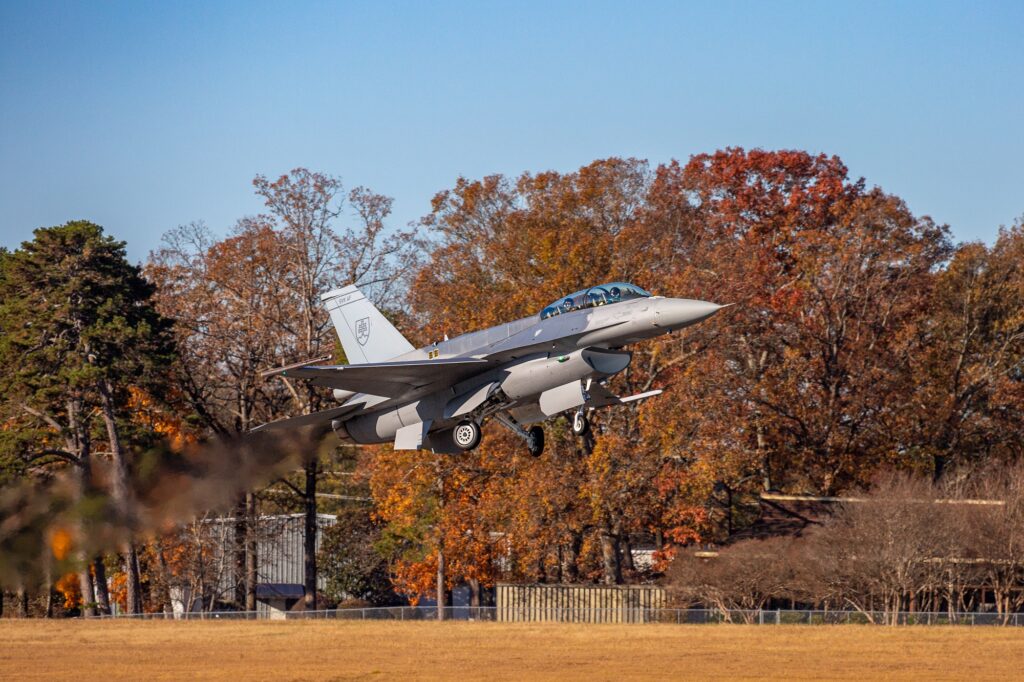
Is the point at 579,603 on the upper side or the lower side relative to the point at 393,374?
lower

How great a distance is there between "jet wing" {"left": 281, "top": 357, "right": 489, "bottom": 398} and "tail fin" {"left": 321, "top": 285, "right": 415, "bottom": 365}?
150 inches

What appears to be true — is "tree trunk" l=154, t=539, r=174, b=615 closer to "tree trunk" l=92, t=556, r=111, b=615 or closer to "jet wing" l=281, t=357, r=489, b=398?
"tree trunk" l=92, t=556, r=111, b=615

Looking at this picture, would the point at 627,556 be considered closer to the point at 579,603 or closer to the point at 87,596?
the point at 579,603

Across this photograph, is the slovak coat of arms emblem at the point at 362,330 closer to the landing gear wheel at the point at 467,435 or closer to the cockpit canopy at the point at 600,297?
the landing gear wheel at the point at 467,435

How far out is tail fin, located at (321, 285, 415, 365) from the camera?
130ft

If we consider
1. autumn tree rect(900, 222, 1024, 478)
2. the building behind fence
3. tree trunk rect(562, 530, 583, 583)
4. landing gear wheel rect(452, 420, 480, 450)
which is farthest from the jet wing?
autumn tree rect(900, 222, 1024, 478)

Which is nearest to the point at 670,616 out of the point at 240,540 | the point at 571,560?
the point at 571,560

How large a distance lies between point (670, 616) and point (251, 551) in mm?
20168

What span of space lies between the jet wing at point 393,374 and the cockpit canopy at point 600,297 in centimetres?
240

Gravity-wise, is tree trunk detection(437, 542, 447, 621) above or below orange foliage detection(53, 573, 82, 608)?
above

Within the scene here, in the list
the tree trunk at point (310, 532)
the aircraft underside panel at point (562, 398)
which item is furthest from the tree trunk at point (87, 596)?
the aircraft underside panel at point (562, 398)

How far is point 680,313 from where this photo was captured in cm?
3170

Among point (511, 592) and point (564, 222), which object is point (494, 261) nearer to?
point (564, 222)

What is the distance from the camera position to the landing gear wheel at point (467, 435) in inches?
1356
